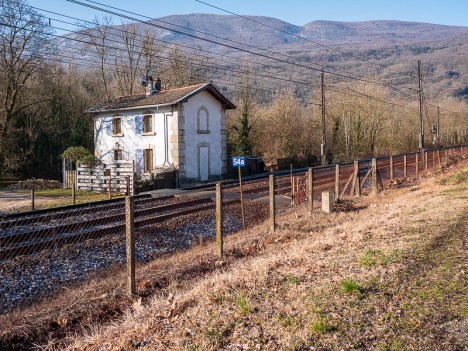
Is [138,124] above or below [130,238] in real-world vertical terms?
above

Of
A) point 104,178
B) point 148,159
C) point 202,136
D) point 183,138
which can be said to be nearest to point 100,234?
point 104,178

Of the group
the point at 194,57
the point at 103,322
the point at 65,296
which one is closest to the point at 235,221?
the point at 65,296

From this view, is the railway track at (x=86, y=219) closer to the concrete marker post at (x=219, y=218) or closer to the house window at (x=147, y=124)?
the concrete marker post at (x=219, y=218)

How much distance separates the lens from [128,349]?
15.1ft

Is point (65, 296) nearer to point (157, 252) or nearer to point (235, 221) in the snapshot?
point (157, 252)

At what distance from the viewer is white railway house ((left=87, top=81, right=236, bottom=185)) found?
95.8 ft

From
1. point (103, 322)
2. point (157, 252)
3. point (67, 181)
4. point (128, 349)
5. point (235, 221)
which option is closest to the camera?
→ point (128, 349)

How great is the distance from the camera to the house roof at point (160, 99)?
2927 cm

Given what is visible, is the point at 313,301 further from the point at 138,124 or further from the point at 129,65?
the point at 129,65

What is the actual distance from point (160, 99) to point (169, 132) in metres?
2.56

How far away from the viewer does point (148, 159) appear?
31.2 m

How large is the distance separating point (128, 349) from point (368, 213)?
404 inches

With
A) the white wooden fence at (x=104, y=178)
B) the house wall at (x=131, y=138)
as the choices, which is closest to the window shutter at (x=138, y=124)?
the house wall at (x=131, y=138)

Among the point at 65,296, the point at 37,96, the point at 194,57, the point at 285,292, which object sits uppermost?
the point at 194,57
